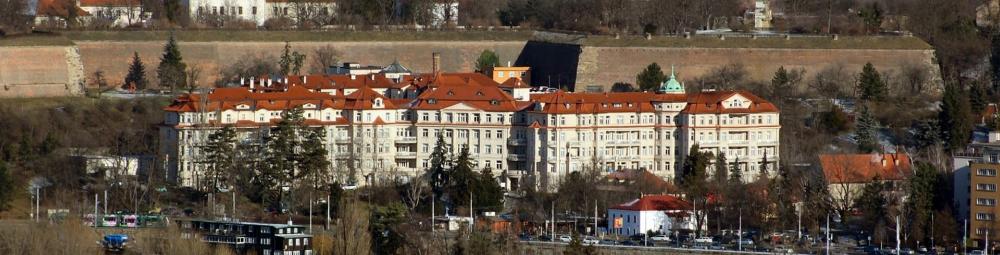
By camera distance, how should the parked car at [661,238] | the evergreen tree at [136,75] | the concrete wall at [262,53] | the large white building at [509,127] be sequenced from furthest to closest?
the concrete wall at [262,53] → the evergreen tree at [136,75] → the large white building at [509,127] → the parked car at [661,238]

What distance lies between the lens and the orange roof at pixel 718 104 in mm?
69188

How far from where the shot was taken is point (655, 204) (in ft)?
206

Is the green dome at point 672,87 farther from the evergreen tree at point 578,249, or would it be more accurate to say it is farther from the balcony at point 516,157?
the evergreen tree at point 578,249

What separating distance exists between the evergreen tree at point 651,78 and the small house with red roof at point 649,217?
13.7m

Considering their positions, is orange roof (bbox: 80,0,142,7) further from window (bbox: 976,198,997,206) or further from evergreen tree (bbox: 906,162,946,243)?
window (bbox: 976,198,997,206)

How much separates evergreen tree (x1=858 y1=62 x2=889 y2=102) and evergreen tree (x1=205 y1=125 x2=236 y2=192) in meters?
16.0

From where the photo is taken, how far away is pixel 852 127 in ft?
237

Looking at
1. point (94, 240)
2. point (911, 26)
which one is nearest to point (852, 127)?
point (911, 26)

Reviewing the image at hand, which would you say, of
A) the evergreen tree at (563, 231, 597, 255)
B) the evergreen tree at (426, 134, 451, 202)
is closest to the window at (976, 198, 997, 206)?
the evergreen tree at (563, 231, 597, 255)

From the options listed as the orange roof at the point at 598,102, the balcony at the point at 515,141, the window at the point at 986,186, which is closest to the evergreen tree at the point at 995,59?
the orange roof at the point at 598,102

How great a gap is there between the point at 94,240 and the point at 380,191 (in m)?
8.70

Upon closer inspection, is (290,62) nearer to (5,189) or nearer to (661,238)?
(5,189)

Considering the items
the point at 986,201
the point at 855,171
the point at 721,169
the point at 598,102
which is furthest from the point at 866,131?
the point at 986,201

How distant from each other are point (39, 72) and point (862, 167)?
21564mm
